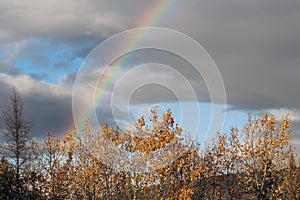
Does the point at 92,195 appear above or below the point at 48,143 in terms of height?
below

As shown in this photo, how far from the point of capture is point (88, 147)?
46094 mm

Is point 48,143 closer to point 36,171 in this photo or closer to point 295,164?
point 36,171

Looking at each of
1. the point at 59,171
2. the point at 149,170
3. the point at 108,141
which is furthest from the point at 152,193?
the point at 59,171

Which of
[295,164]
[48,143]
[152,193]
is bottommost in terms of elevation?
[152,193]

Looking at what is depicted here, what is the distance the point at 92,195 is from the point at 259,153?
15.7 m

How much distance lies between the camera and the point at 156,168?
3850cm

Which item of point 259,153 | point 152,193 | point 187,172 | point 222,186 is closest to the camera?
point 152,193

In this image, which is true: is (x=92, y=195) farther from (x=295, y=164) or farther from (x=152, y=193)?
(x=295, y=164)

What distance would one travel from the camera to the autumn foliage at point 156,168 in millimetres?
38844

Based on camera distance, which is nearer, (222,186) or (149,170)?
(149,170)

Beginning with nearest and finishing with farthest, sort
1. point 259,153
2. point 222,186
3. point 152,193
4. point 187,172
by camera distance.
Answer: point 152,193
point 187,172
point 259,153
point 222,186

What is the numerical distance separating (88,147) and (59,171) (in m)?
3.38

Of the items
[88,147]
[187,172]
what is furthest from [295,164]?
[88,147]

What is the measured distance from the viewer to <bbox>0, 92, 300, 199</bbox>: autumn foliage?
38.8m
